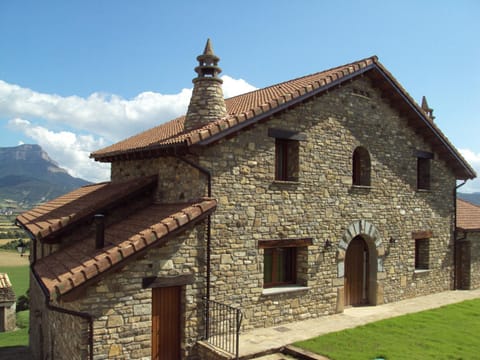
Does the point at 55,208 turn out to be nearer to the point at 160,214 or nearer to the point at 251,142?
the point at 160,214

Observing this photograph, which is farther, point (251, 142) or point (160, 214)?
point (251, 142)

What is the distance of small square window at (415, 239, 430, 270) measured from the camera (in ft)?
51.6

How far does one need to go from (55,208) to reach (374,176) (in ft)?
34.7

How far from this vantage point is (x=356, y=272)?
44.5 feet

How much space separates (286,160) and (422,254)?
7685 millimetres

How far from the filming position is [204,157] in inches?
384

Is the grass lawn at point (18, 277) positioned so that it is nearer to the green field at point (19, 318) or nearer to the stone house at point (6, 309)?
the green field at point (19, 318)

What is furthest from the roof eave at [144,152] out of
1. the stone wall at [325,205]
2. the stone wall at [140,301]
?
the stone wall at [140,301]

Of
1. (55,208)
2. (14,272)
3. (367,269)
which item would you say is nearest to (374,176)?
(367,269)

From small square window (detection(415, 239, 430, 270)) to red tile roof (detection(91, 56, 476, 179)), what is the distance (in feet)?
11.9

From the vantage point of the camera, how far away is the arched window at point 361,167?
13.7 meters

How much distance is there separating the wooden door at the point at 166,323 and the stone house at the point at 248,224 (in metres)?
0.03

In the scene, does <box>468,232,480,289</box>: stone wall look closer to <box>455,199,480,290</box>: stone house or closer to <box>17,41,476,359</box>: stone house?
<box>455,199,480,290</box>: stone house

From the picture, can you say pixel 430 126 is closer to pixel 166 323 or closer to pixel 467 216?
pixel 467 216
